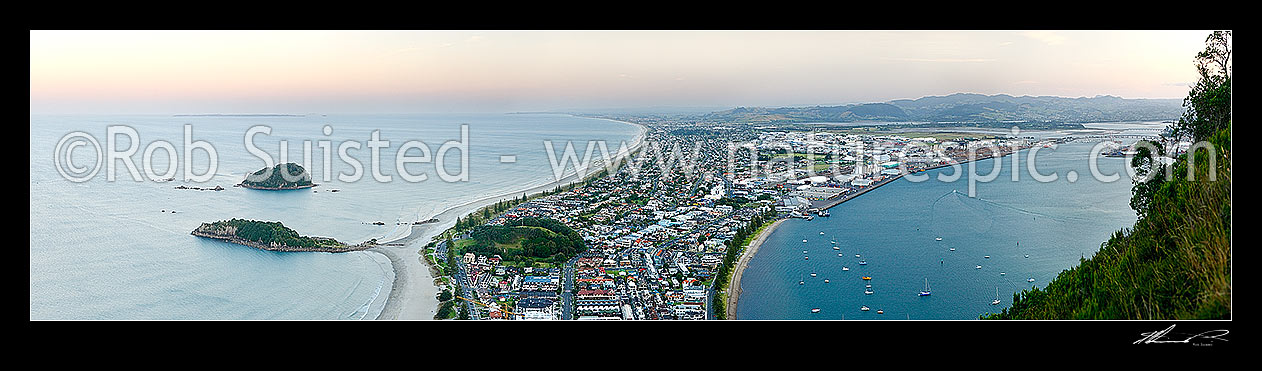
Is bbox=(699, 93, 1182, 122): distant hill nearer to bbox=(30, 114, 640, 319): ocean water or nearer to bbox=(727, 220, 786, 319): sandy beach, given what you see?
bbox=(727, 220, 786, 319): sandy beach

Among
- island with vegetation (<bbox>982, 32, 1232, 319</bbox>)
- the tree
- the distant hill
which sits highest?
the distant hill

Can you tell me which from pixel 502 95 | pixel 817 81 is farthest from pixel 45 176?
pixel 817 81

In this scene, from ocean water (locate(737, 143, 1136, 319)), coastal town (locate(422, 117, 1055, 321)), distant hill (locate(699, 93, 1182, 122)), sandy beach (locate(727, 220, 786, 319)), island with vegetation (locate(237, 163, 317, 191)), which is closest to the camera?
coastal town (locate(422, 117, 1055, 321))

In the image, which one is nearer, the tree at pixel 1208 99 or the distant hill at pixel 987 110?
the tree at pixel 1208 99

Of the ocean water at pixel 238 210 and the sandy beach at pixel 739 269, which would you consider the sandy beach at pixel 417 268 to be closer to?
the ocean water at pixel 238 210

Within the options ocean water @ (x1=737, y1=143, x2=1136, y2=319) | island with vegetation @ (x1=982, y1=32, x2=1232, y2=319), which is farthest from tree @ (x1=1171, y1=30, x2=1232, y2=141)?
ocean water @ (x1=737, y1=143, x2=1136, y2=319)

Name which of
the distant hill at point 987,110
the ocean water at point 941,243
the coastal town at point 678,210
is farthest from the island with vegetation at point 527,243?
the distant hill at point 987,110
